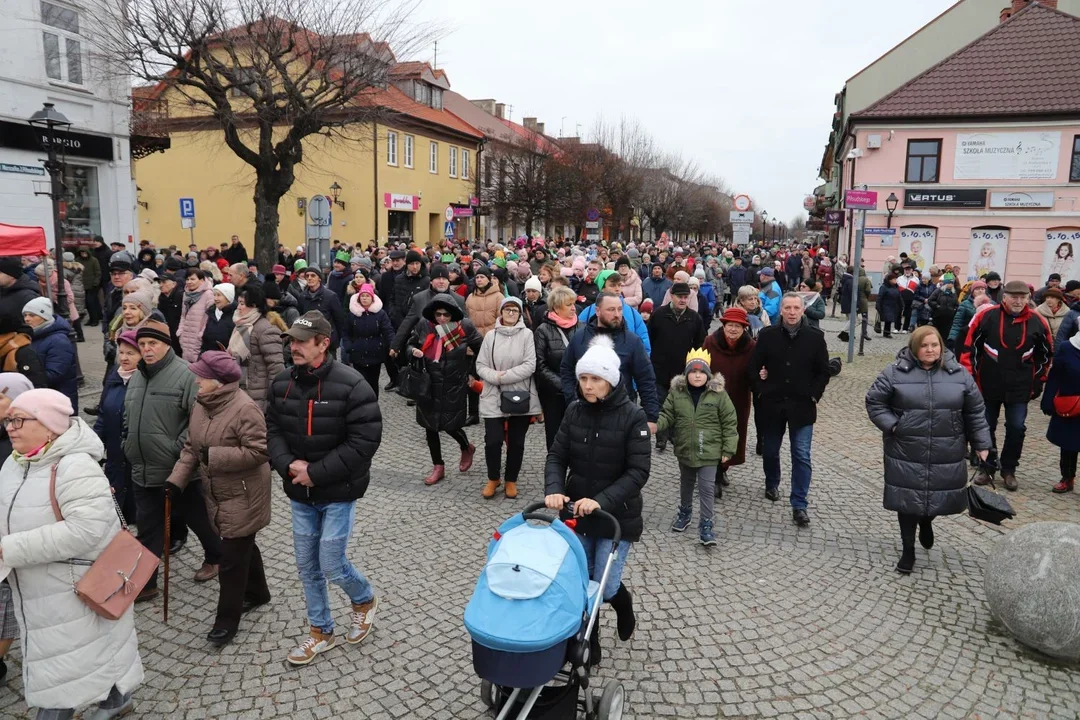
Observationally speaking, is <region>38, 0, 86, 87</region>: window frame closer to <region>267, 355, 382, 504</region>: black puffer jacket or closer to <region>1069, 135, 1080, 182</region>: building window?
<region>267, 355, 382, 504</region>: black puffer jacket

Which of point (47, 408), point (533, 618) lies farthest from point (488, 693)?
point (47, 408)

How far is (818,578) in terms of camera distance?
550cm

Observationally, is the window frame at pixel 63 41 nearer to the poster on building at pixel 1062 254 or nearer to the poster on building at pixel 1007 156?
the poster on building at pixel 1007 156

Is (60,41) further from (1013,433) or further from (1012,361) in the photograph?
(1013,433)

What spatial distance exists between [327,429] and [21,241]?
445 inches

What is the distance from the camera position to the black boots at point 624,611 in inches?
168

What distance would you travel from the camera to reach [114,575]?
3.48 m

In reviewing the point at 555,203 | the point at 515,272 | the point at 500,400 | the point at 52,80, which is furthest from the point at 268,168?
the point at 555,203

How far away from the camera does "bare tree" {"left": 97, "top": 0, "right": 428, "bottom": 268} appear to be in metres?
19.3

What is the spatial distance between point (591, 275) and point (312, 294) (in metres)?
4.24

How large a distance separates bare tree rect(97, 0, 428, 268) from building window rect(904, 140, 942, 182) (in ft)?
63.1

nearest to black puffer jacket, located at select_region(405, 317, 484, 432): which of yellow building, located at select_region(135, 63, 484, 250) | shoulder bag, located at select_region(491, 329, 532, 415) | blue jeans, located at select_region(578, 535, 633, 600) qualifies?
shoulder bag, located at select_region(491, 329, 532, 415)

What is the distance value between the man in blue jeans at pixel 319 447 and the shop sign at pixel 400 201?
33372mm

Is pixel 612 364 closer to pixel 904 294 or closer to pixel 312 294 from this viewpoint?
pixel 312 294
